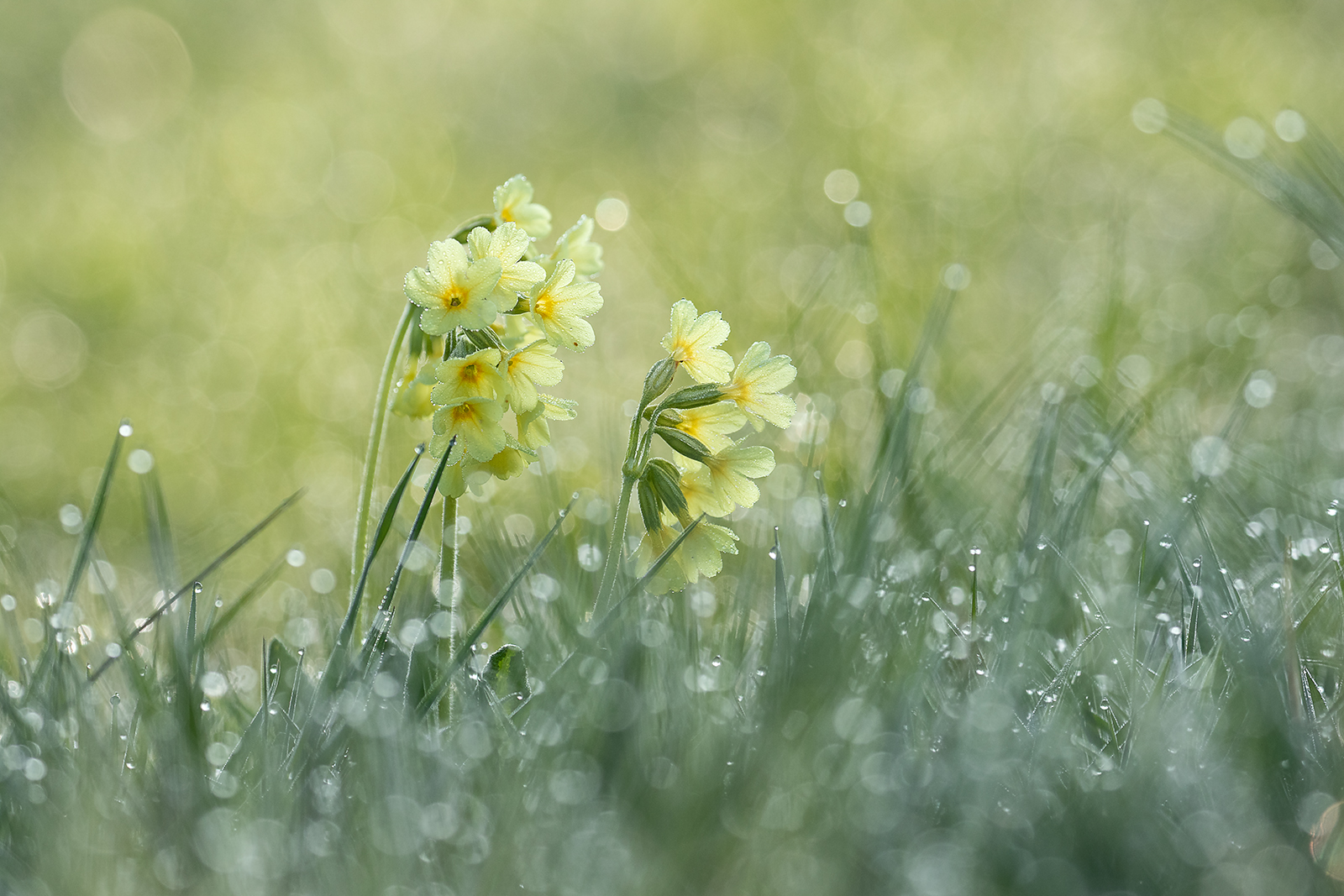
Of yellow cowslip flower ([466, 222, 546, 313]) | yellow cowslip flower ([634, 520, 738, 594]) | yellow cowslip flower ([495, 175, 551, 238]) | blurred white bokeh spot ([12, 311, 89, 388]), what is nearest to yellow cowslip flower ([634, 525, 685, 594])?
yellow cowslip flower ([634, 520, 738, 594])

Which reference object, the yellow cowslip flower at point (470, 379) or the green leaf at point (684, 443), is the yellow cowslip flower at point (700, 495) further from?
the yellow cowslip flower at point (470, 379)

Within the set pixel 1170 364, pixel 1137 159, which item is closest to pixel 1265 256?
→ pixel 1137 159

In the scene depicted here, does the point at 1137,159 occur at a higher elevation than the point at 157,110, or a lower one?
lower

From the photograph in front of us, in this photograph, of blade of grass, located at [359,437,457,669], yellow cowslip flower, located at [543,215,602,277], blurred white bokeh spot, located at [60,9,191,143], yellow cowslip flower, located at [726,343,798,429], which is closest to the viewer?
blade of grass, located at [359,437,457,669]

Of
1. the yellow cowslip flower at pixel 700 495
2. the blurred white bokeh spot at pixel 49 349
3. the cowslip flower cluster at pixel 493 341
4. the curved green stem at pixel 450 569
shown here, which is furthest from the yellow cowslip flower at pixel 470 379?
the blurred white bokeh spot at pixel 49 349

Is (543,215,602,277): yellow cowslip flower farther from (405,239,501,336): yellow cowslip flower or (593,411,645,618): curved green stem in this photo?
(593,411,645,618): curved green stem

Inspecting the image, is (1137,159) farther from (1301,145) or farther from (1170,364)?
(1301,145)

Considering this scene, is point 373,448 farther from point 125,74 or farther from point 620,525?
point 125,74
